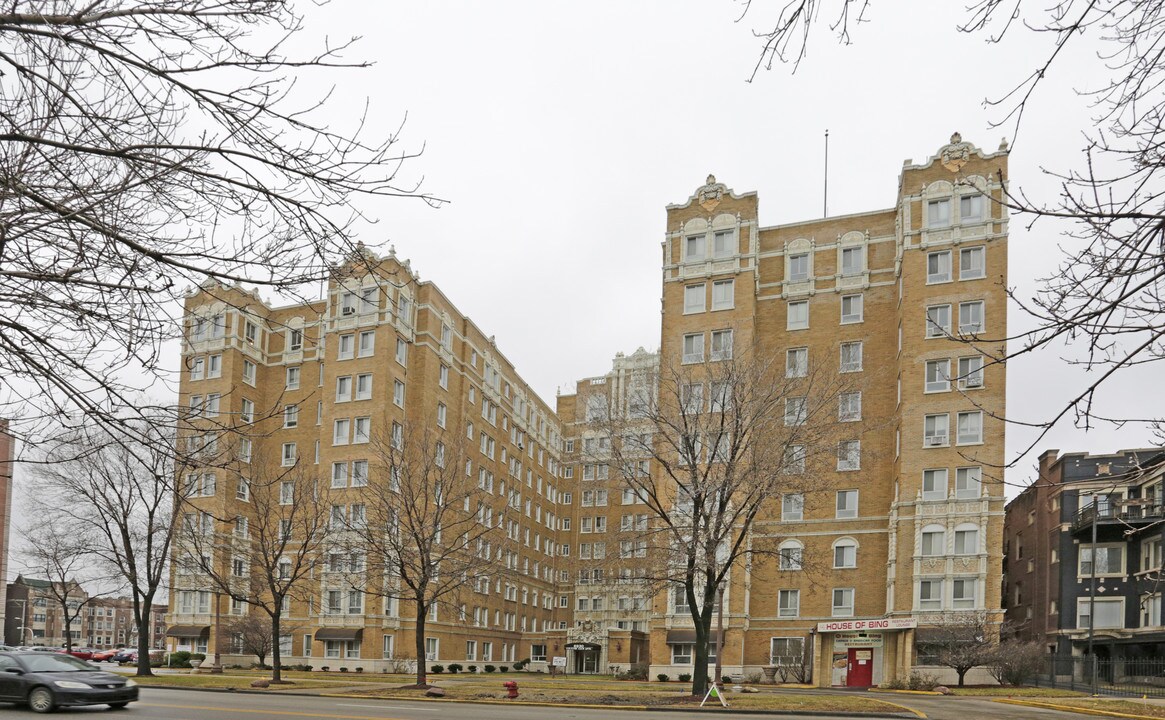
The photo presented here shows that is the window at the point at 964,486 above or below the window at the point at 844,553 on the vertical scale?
above

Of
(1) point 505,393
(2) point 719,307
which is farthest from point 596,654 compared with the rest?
(2) point 719,307

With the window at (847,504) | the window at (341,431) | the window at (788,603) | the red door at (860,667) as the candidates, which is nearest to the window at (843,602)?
the window at (788,603)

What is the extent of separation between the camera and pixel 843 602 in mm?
52688

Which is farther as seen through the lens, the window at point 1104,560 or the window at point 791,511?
the window at point 1104,560

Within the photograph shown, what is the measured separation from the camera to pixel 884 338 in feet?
184

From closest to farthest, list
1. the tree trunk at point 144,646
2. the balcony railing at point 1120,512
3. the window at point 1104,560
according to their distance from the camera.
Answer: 1. the balcony railing at point 1120,512
2. the tree trunk at point 144,646
3. the window at point 1104,560

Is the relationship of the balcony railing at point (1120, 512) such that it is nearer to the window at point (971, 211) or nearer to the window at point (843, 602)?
the window at point (843, 602)

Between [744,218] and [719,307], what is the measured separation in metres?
5.90

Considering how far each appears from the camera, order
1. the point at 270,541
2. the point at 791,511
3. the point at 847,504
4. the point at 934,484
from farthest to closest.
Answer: the point at 791,511, the point at 847,504, the point at 934,484, the point at 270,541

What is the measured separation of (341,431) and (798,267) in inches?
1200

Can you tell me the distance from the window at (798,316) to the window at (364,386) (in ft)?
86.4

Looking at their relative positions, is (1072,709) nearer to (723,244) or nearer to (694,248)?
(723,244)

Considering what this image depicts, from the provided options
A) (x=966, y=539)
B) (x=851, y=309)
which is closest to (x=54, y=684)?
(x=966, y=539)

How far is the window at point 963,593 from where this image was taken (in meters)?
48.4
